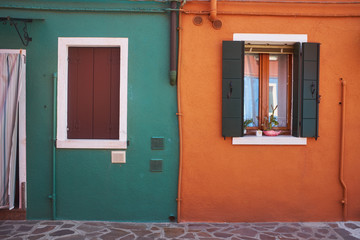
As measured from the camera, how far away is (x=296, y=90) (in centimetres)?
446

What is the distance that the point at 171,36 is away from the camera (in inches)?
170

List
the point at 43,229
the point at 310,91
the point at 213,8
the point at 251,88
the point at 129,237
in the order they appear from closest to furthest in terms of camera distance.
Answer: the point at 129,237 < the point at 43,229 < the point at 213,8 < the point at 310,91 < the point at 251,88

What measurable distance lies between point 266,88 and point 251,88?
261 mm

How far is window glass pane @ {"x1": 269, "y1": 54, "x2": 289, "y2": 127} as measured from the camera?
15.5ft

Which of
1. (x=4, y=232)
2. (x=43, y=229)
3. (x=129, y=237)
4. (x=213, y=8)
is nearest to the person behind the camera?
(x=129, y=237)

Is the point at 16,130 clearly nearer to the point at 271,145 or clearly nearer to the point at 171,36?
the point at 171,36

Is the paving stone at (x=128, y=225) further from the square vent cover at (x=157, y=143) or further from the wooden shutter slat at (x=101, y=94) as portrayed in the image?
the wooden shutter slat at (x=101, y=94)

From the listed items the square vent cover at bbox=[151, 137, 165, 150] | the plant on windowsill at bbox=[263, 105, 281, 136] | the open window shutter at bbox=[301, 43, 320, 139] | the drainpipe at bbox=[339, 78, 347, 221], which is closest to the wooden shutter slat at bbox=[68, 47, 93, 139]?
the square vent cover at bbox=[151, 137, 165, 150]

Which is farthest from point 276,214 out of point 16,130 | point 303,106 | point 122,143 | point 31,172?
point 16,130

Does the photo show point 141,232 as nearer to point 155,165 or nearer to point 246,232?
point 155,165

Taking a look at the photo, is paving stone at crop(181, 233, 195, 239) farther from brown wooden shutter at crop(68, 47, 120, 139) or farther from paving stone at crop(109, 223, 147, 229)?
brown wooden shutter at crop(68, 47, 120, 139)

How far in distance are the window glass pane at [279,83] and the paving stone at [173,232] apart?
2.39 m

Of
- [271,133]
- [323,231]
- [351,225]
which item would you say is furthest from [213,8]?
[351,225]

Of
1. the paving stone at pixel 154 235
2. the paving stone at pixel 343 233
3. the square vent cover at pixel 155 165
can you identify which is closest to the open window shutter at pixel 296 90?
the paving stone at pixel 343 233
